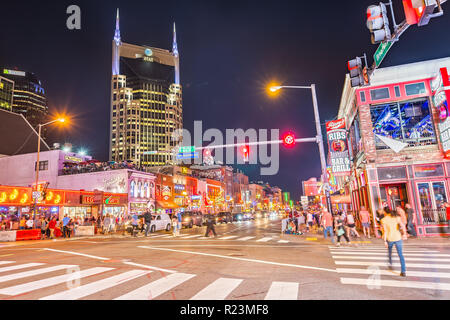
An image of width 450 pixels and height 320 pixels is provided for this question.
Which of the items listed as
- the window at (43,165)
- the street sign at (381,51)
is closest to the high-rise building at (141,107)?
the window at (43,165)

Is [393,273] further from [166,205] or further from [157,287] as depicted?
[166,205]

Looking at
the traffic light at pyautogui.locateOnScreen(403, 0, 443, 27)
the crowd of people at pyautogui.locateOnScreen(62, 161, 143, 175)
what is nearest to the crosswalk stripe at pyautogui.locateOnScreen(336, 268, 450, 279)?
the traffic light at pyautogui.locateOnScreen(403, 0, 443, 27)

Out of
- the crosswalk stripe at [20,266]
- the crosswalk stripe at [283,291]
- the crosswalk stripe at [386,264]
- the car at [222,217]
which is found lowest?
the crosswalk stripe at [386,264]

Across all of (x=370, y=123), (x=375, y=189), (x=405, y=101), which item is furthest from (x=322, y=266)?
(x=405, y=101)

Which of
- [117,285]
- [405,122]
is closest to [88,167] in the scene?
[117,285]

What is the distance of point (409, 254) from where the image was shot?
10930 millimetres

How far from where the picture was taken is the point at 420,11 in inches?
215

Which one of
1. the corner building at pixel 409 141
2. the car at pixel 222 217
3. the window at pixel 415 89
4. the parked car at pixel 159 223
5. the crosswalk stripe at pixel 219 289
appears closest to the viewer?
the crosswalk stripe at pixel 219 289

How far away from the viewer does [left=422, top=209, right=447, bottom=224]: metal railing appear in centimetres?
1656

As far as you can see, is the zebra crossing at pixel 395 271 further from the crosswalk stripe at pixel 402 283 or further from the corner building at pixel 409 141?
the corner building at pixel 409 141

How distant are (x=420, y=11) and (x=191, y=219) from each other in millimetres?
29740

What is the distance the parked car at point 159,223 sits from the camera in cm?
2655
